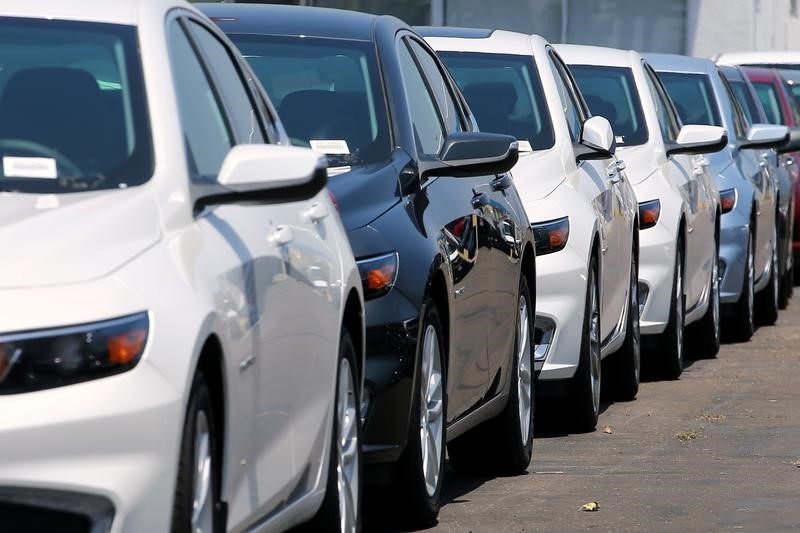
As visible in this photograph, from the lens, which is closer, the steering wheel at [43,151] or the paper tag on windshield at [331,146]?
the steering wheel at [43,151]

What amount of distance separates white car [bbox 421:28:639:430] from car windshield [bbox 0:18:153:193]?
4822 mm

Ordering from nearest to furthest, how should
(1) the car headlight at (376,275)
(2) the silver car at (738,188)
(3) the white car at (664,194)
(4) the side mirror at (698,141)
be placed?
1. (1) the car headlight at (376,275)
2. (3) the white car at (664,194)
3. (4) the side mirror at (698,141)
4. (2) the silver car at (738,188)

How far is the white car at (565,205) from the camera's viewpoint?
32.6ft

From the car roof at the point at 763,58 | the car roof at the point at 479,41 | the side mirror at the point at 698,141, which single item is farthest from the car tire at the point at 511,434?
the car roof at the point at 763,58

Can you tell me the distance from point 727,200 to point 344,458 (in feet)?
30.9

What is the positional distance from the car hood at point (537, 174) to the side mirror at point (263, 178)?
5.23m

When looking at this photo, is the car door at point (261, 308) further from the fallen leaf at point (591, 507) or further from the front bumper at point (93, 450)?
the fallen leaf at point (591, 507)

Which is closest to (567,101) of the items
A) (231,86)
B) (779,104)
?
(231,86)

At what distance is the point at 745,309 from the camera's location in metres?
15.4

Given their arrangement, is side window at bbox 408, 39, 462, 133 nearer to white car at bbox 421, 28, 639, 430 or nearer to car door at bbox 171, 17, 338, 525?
white car at bbox 421, 28, 639, 430

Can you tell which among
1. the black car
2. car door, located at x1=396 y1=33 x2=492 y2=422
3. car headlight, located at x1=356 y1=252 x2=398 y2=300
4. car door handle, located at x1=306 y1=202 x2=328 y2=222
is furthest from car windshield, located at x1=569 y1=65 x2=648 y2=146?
car door handle, located at x1=306 y1=202 x2=328 y2=222

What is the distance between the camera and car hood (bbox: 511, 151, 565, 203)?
1030 cm

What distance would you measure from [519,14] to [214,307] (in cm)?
2841

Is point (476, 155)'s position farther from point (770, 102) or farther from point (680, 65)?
point (770, 102)
